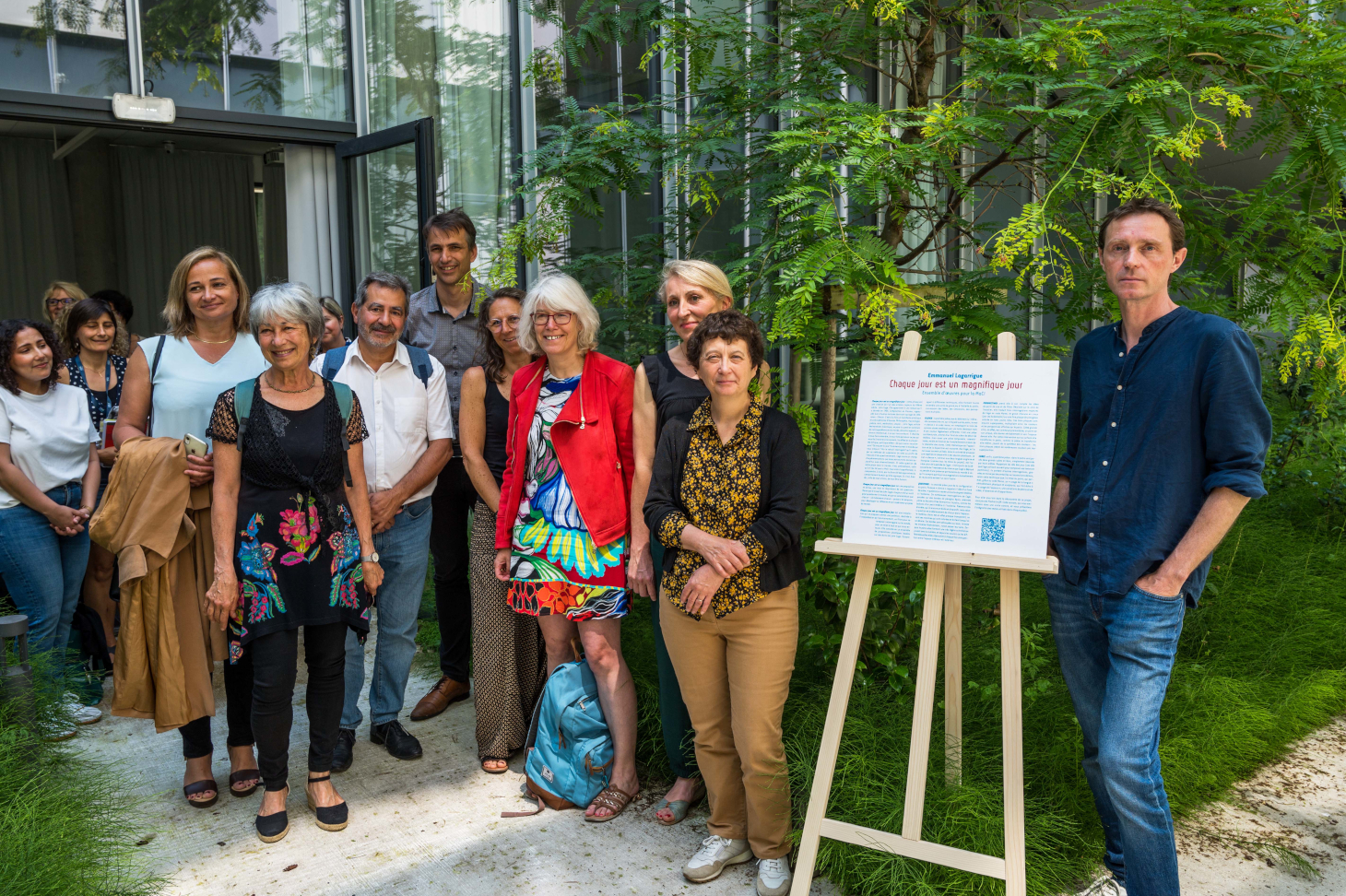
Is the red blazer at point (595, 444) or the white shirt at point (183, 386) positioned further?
the white shirt at point (183, 386)

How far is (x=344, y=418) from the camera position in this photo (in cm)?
345

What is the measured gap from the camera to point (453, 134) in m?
6.77

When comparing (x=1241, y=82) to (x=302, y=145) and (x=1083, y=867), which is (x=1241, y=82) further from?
(x=302, y=145)

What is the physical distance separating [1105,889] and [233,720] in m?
3.13

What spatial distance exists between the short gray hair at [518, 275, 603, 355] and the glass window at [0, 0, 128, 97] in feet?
14.8

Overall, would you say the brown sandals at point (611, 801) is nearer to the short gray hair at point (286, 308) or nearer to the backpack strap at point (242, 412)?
the backpack strap at point (242, 412)

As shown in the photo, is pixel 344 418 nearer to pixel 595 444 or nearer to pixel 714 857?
pixel 595 444

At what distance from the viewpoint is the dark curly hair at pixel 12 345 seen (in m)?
4.15

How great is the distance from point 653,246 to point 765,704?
2.74 meters

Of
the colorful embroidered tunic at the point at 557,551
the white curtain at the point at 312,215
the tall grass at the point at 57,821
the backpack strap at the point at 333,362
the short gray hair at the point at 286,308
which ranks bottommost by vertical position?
the tall grass at the point at 57,821

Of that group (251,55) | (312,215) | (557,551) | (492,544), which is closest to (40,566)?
(492,544)

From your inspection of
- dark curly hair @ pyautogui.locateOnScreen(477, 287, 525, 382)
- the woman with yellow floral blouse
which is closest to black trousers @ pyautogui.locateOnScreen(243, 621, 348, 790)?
dark curly hair @ pyautogui.locateOnScreen(477, 287, 525, 382)

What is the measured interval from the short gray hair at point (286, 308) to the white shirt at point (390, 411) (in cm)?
38

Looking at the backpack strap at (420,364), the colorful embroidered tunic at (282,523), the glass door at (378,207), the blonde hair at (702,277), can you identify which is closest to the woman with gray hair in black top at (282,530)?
the colorful embroidered tunic at (282,523)
